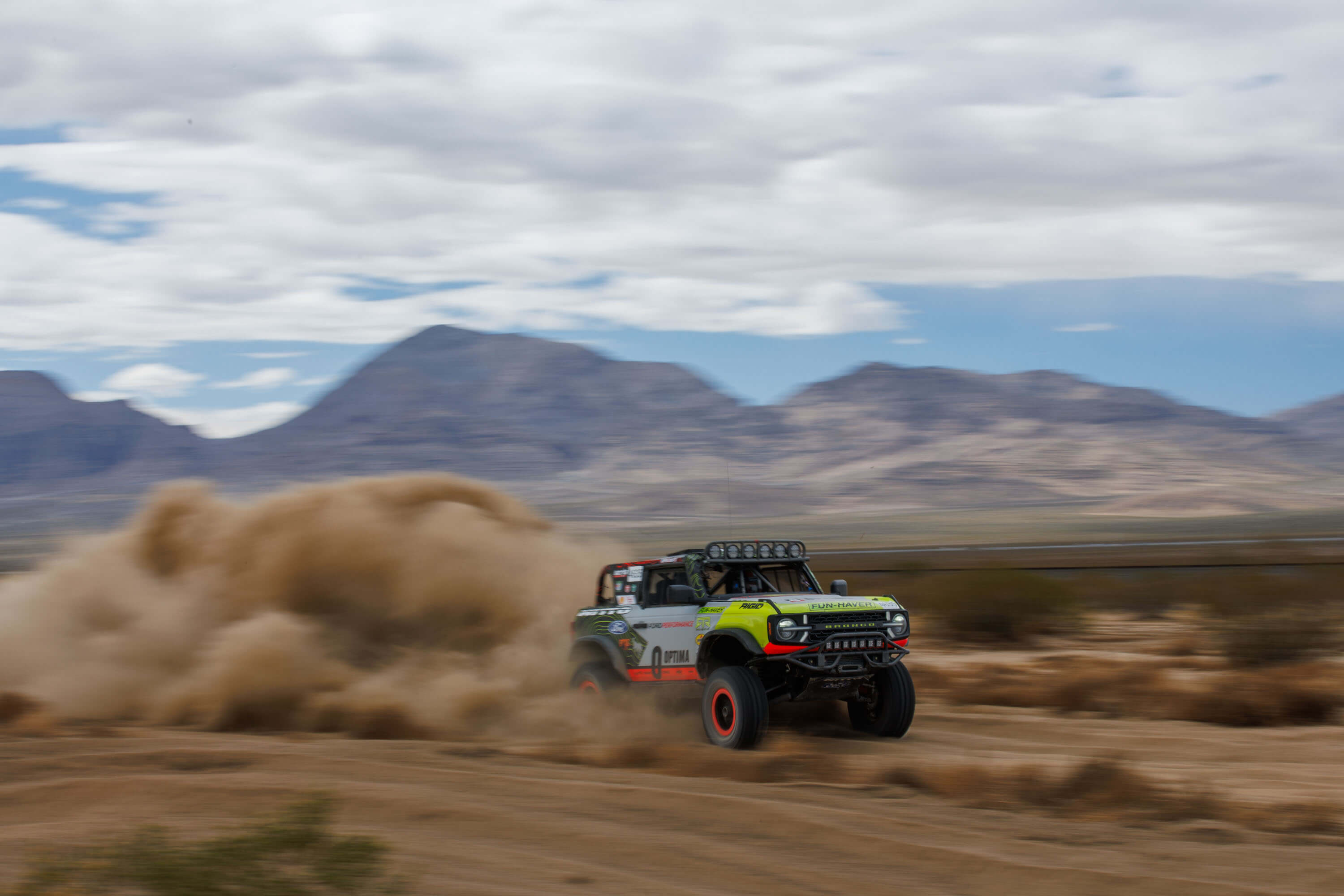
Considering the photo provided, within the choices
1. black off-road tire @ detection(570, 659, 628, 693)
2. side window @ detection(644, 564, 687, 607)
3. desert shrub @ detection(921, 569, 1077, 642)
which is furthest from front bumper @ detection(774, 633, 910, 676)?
desert shrub @ detection(921, 569, 1077, 642)

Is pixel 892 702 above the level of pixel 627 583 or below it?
below

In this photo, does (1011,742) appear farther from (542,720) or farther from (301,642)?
(301,642)

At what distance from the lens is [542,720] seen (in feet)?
44.0

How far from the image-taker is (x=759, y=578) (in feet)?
42.1

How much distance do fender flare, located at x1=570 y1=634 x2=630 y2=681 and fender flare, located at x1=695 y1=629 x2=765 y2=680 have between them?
1.11 metres

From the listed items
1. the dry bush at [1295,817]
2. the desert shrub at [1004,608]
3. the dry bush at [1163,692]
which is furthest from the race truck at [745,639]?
the desert shrub at [1004,608]

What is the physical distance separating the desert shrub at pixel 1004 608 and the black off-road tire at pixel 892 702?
12792mm

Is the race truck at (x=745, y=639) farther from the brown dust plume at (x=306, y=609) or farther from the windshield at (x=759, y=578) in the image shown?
the brown dust plume at (x=306, y=609)

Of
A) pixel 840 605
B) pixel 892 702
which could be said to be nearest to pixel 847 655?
pixel 840 605

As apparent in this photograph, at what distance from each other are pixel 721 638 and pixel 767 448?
150329mm

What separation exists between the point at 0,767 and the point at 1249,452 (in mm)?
178189

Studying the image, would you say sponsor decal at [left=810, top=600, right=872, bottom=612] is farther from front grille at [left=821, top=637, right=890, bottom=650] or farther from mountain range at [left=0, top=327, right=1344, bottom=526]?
mountain range at [left=0, top=327, right=1344, bottom=526]

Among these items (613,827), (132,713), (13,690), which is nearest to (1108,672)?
(613,827)

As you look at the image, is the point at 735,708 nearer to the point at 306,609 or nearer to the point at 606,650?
the point at 606,650
